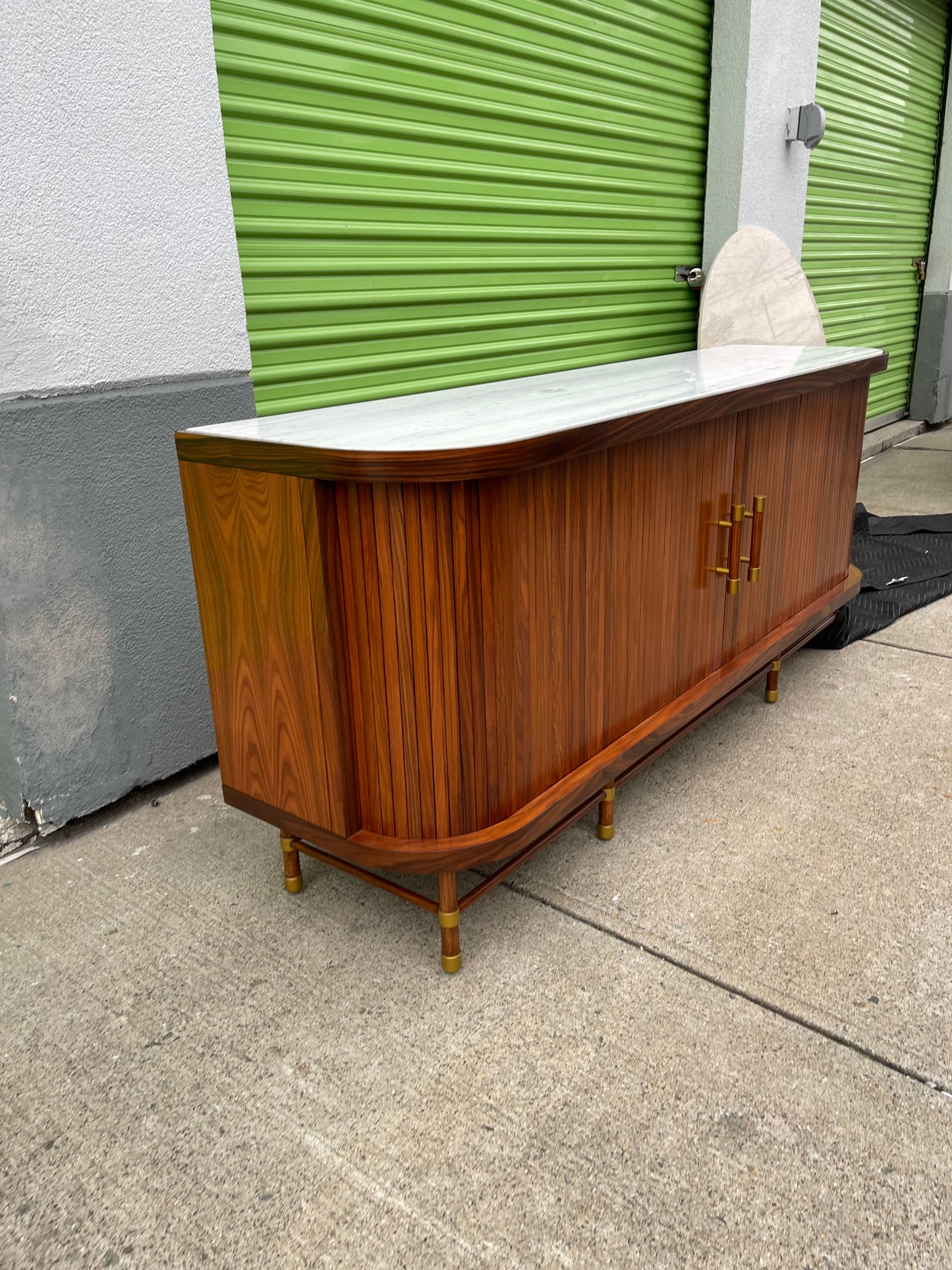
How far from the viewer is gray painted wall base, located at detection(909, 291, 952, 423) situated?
314 inches

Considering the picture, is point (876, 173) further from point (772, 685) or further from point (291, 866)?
point (291, 866)

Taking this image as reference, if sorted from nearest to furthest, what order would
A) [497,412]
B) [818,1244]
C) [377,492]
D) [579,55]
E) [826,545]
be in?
[818,1244] < [377,492] < [497,412] < [826,545] < [579,55]

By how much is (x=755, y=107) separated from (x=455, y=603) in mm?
4143

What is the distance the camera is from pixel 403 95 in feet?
10.2

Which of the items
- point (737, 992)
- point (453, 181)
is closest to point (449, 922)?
point (737, 992)

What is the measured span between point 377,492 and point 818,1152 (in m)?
1.31

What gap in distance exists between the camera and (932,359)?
316 inches

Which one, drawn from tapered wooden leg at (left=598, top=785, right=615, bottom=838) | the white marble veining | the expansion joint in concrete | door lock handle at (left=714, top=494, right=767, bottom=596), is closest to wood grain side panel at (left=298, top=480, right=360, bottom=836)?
the expansion joint in concrete

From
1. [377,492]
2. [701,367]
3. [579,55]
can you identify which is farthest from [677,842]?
[579,55]

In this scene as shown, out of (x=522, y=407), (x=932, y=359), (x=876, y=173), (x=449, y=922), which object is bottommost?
(x=449, y=922)

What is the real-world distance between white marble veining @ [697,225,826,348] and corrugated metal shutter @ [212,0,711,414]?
36 cm

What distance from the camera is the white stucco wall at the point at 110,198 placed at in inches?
82.7

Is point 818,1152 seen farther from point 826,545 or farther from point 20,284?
point 20,284

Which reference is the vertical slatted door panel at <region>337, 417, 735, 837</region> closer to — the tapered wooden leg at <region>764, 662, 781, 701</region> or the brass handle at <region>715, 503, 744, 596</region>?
the brass handle at <region>715, 503, 744, 596</region>
